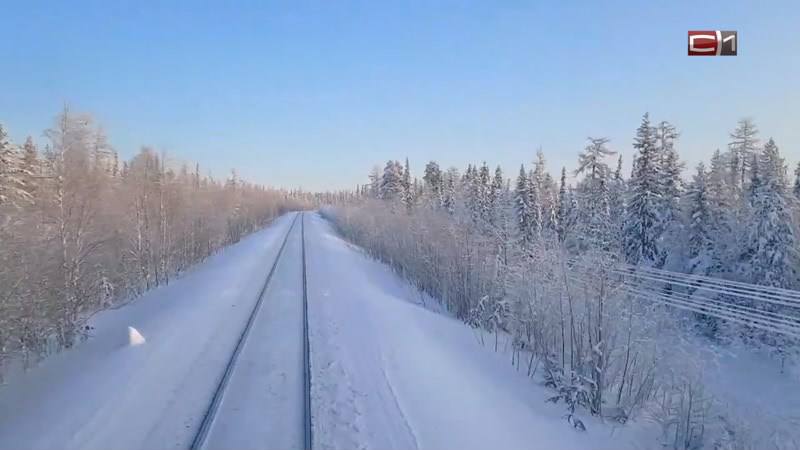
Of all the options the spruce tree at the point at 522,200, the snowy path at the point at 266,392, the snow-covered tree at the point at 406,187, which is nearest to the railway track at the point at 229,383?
the snowy path at the point at 266,392

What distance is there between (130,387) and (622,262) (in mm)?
9151

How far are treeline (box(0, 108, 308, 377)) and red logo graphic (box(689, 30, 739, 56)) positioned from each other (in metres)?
15.4

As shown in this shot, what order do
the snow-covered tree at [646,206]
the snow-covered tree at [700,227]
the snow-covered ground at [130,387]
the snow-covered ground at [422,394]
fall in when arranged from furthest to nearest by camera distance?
the snow-covered tree at [646,206], the snow-covered tree at [700,227], the snow-covered ground at [422,394], the snow-covered ground at [130,387]

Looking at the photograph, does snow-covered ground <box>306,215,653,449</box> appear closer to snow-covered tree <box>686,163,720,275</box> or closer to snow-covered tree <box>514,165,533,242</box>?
snow-covered tree <box>686,163,720,275</box>

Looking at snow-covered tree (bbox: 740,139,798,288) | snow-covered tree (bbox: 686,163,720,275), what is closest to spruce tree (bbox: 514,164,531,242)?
snow-covered tree (bbox: 686,163,720,275)

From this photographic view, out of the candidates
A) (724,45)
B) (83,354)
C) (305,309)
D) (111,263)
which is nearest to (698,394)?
(724,45)

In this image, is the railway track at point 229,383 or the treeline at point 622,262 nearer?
the railway track at point 229,383

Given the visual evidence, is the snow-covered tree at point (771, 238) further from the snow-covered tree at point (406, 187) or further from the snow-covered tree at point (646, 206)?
the snow-covered tree at point (406, 187)

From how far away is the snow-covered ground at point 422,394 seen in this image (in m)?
6.14

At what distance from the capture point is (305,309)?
12.9 m

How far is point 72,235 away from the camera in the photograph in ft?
48.8

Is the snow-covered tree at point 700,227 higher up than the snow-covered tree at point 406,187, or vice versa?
the snow-covered tree at point 406,187

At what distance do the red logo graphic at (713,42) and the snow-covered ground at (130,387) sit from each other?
1121 centimetres

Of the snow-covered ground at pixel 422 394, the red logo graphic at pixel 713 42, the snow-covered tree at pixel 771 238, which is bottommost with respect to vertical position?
the snow-covered ground at pixel 422 394
